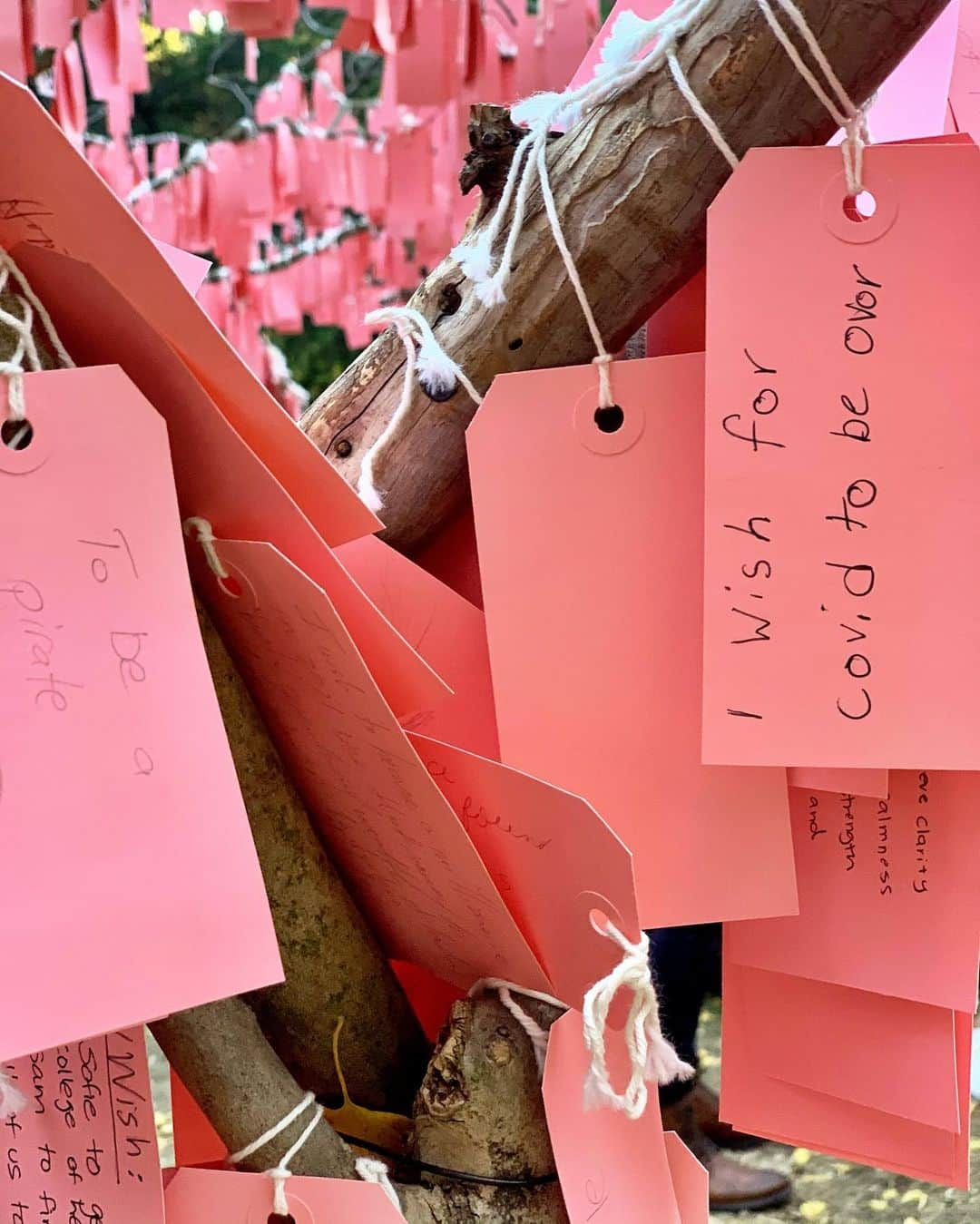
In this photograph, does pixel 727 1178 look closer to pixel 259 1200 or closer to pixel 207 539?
pixel 259 1200

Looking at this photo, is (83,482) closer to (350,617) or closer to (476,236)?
(350,617)

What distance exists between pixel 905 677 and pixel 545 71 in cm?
111

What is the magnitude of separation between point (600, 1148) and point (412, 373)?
1.08ft

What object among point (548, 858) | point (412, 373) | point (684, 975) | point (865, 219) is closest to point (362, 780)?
point (548, 858)

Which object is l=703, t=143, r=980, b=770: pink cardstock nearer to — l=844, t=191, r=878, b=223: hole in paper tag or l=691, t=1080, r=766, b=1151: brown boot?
l=844, t=191, r=878, b=223: hole in paper tag

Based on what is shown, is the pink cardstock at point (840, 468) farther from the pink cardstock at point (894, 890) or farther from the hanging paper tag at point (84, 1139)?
the hanging paper tag at point (84, 1139)

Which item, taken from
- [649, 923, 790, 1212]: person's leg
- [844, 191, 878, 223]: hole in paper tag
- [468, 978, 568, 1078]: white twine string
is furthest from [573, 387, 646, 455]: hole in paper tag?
[649, 923, 790, 1212]: person's leg

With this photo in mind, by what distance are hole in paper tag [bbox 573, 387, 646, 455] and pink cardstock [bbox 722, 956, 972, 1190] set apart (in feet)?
0.81

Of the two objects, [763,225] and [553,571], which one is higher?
[763,225]

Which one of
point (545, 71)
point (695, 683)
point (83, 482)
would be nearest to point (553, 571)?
point (695, 683)

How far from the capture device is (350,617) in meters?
0.40

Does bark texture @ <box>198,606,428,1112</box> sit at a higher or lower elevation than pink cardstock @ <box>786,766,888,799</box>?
lower

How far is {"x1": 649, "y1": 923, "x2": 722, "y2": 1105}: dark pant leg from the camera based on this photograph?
1.24 metres

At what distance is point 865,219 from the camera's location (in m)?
0.41
